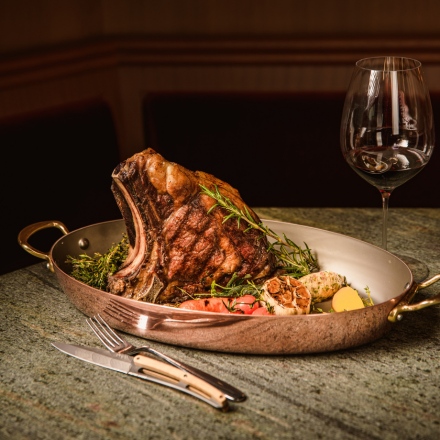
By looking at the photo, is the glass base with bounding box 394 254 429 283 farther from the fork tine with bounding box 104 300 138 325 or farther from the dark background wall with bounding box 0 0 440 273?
the dark background wall with bounding box 0 0 440 273

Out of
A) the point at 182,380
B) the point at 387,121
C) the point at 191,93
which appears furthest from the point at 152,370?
the point at 191,93

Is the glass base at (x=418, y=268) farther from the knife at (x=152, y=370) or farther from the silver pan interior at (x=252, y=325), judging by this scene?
the knife at (x=152, y=370)

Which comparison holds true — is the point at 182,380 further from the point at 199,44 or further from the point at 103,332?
the point at 199,44

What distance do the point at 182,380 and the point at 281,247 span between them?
0.52 meters

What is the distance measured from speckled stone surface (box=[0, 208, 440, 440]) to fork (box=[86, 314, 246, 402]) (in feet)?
0.06

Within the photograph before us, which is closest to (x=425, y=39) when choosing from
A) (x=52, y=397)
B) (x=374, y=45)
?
Answer: (x=374, y=45)

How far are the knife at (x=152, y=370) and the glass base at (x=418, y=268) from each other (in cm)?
66

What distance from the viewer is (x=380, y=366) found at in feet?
4.08

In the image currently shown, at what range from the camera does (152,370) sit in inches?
47.4

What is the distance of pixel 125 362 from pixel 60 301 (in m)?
0.35

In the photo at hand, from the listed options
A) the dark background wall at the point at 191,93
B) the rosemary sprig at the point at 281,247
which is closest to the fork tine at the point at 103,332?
the rosemary sprig at the point at 281,247

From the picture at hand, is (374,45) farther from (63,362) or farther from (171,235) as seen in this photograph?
(63,362)

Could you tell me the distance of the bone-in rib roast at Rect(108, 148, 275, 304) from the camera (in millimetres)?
1457

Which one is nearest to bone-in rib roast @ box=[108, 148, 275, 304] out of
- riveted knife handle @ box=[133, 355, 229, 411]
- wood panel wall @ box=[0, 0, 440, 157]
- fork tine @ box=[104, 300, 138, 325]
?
fork tine @ box=[104, 300, 138, 325]
